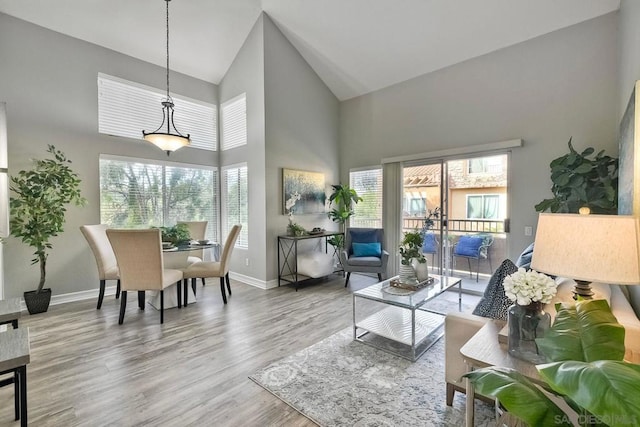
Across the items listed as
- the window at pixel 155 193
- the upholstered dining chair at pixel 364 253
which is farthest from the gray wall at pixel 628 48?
the window at pixel 155 193

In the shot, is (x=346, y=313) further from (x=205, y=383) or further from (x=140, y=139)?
(x=140, y=139)

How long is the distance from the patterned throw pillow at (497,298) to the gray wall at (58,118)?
4.97 m

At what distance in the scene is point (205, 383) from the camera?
2.26 meters

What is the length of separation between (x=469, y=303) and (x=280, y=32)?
5059 millimetres

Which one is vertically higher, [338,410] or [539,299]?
[539,299]

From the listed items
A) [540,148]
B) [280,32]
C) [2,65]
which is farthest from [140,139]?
[540,148]

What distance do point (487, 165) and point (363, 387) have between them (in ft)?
11.9

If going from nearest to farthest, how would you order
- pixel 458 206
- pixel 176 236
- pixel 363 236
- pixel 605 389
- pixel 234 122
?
pixel 605 389, pixel 176 236, pixel 458 206, pixel 363 236, pixel 234 122

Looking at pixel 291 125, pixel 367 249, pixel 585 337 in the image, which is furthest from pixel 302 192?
pixel 585 337

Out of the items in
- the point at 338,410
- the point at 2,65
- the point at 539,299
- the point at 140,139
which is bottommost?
the point at 338,410

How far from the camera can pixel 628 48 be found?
2.69 meters

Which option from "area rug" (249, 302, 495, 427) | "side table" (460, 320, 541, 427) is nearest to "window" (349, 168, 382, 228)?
"area rug" (249, 302, 495, 427)

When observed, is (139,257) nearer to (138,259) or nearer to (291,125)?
(138,259)

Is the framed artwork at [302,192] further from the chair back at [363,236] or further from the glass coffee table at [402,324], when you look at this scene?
the glass coffee table at [402,324]
